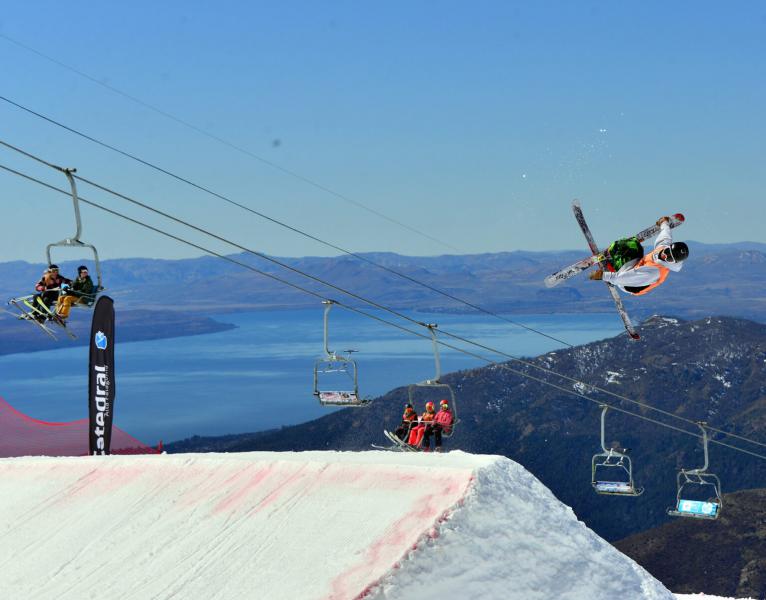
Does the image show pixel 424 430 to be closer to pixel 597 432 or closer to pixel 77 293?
pixel 77 293

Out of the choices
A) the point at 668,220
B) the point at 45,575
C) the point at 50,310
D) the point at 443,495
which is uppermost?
the point at 668,220

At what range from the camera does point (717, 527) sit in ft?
308

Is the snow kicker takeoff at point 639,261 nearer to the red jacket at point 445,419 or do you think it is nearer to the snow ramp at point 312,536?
the red jacket at point 445,419

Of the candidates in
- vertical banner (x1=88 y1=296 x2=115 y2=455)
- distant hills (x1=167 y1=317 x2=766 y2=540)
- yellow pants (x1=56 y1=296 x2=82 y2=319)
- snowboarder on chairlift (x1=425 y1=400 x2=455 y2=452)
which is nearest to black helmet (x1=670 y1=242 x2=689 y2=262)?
snowboarder on chairlift (x1=425 y1=400 x2=455 y2=452)

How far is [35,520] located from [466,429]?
158269mm

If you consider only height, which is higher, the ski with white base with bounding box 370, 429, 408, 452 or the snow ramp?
the ski with white base with bounding box 370, 429, 408, 452

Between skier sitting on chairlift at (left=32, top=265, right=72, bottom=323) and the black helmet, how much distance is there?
1625 cm

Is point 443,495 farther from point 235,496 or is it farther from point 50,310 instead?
point 50,310

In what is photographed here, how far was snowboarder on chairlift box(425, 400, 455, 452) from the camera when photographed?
29.7 meters

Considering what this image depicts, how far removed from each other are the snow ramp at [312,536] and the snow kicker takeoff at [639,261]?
701 centimetres

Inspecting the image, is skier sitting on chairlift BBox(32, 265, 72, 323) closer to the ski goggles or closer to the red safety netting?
the red safety netting

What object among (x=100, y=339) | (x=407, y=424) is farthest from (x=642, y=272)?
(x=100, y=339)

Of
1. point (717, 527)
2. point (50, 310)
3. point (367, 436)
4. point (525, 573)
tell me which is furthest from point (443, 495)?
point (367, 436)

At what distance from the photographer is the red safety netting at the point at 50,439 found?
37375 millimetres
